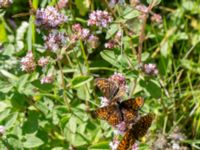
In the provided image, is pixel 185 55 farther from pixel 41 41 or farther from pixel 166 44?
pixel 41 41

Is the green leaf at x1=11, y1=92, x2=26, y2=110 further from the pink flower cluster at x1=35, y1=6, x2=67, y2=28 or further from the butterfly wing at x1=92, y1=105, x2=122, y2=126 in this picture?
the butterfly wing at x1=92, y1=105, x2=122, y2=126

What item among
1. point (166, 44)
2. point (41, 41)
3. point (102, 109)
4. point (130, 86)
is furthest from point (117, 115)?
point (166, 44)

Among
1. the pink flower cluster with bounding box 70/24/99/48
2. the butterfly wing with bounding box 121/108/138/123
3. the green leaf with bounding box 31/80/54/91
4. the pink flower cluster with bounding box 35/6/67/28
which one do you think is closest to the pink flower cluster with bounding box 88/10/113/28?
the pink flower cluster with bounding box 70/24/99/48

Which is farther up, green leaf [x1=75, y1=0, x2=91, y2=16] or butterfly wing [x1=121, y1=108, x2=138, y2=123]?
green leaf [x1=75, y1=0, x2=91, y2=16]

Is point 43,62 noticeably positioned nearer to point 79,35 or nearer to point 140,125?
point 79,35

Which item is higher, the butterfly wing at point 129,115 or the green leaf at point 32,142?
the butterfly wing at point 129,115

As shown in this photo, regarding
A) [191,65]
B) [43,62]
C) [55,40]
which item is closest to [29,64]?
[43,62]

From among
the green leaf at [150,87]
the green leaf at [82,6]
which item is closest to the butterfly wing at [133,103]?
the green leaf at [150,87]

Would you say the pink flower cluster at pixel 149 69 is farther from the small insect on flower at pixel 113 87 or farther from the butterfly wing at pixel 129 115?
the butterfly wing at pixel 129 115
